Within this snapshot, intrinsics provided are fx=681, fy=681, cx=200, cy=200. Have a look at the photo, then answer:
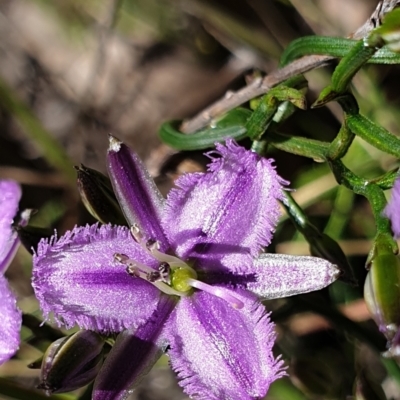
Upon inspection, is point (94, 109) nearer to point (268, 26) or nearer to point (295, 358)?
point (268, 26)

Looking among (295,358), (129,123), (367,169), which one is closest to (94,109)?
(129,123)

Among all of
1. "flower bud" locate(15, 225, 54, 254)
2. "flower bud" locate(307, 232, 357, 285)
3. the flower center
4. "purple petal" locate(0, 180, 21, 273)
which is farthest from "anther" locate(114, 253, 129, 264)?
"flower bud" locate(307, 232, 357, 285)

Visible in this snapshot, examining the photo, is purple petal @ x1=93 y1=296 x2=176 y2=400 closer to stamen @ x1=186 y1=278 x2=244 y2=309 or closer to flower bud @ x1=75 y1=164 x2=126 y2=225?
stamen @ x1=186 y1=278 x2=244 y2=309

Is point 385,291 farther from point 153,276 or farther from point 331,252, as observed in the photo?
point 153,276

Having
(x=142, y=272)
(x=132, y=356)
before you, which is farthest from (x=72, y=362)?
(x=142, y=272)

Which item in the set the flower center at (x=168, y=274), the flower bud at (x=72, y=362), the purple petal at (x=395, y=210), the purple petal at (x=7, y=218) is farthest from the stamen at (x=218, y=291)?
the purple petal at (x=7, y=218)

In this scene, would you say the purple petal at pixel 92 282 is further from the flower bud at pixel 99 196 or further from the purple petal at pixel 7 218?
the purple petal at pixel 7 218
